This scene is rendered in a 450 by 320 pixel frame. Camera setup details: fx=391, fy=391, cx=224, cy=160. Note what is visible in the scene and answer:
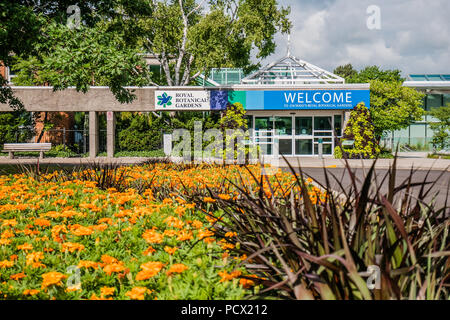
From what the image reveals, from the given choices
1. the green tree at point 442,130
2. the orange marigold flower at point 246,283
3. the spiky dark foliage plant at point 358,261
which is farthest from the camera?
the green tree at point 442,130

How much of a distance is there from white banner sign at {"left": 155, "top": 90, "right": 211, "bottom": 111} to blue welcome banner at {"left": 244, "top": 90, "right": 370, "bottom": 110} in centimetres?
366

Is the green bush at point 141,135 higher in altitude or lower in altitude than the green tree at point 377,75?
lower

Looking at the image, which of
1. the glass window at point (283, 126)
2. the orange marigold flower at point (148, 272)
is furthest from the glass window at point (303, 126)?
the orange marigold flower at point (148, 272)

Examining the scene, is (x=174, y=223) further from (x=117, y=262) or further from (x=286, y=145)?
(x=286, y=145)

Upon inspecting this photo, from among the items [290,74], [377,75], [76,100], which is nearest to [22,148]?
[76,100]

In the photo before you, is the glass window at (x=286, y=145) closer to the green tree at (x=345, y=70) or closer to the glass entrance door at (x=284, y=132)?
the glass entrance door at (x=284, y=132)

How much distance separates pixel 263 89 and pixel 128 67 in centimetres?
1527

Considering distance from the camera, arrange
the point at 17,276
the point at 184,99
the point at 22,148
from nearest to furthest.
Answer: the point at 17,276, the point at 22,148, the point at 184,99

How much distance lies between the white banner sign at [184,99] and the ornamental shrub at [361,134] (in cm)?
840

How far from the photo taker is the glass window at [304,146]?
2455 centimetres

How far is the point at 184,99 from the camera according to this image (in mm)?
23875

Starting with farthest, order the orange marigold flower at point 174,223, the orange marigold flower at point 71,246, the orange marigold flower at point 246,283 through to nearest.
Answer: the orange marigold flower at point 174,223
the orange marigold flower at point 71,246
the orange marigold flower at point 246,283

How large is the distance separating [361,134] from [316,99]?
135 inches
